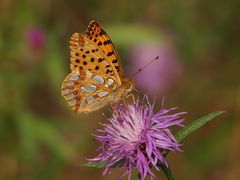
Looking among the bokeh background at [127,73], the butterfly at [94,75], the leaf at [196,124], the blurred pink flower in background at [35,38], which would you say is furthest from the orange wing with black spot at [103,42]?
the blurred pink flower in background at [35,38]

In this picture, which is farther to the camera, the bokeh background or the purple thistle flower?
the bokeh background

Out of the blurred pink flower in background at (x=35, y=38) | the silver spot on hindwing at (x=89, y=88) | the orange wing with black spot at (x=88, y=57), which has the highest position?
the blurred pink flower in background at (x=35, y=38)

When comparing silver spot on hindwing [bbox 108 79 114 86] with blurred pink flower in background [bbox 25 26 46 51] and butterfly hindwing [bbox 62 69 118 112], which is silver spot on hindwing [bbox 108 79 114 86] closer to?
butterfly hindwing [bbox 62 69 118 112]

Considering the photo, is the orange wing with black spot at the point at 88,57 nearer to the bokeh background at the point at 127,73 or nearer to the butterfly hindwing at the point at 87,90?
the butterfly hindwing at the point at 87,90

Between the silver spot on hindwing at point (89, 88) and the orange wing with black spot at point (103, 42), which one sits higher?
the orange wing with black spot at point (103, 42)

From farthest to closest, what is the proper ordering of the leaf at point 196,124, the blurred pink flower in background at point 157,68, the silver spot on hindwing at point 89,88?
the blurred pink flower in background at point 157,68 < the silver spot on hindwing at point 89,88 < the leaf at point 196,124

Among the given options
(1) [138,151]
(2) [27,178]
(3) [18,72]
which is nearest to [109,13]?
(3) [18,72]

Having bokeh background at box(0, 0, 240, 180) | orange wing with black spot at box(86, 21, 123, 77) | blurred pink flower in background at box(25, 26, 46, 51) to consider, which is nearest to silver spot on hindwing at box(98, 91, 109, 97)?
orange wing with black spot at box(86, 21, 123, 77)
